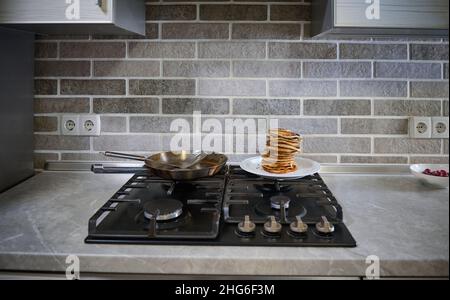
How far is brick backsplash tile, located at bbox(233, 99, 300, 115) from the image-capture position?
1369mm

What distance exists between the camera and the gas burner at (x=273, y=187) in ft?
3.71

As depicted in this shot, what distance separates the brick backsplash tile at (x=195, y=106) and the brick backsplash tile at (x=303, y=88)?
19cm

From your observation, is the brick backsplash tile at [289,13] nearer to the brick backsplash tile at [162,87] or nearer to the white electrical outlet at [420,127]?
the brick backsplash tile at [162,87]

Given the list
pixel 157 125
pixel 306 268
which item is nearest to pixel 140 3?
pixel 157 125

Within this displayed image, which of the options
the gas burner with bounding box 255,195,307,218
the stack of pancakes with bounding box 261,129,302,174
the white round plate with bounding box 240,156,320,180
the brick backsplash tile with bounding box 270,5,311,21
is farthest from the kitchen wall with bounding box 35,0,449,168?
the gas burner with bounding box 255,195,307,218

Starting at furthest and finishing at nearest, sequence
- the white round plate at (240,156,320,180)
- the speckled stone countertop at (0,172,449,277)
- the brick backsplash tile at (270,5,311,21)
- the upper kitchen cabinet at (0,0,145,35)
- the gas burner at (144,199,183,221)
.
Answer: the brick backsplash tile at (270,5,311,21) → the white round plate at (240,156,320,180) → the upper kitchen cabinet at (0,0,145,35) → the gas burner at (144,199,183,221) → the speckled stone countertop at (0,172,449,277)

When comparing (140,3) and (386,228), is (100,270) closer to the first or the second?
(386,228)

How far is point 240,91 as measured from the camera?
137 centimetres

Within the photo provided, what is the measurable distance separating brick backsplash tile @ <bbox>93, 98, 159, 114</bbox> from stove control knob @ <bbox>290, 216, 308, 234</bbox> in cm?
76

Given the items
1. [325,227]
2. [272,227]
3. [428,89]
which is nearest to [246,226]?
[272,227]

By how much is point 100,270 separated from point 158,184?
0.48m

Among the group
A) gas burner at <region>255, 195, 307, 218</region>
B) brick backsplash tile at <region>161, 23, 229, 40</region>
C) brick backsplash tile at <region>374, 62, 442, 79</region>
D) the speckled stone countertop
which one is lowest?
the speckled stone countertop

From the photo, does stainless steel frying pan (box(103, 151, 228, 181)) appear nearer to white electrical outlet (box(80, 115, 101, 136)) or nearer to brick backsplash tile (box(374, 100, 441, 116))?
white electrical outlet (box(80, 115, 101, 136))

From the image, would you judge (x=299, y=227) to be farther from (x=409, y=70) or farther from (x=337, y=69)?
(x=409, y=70)
